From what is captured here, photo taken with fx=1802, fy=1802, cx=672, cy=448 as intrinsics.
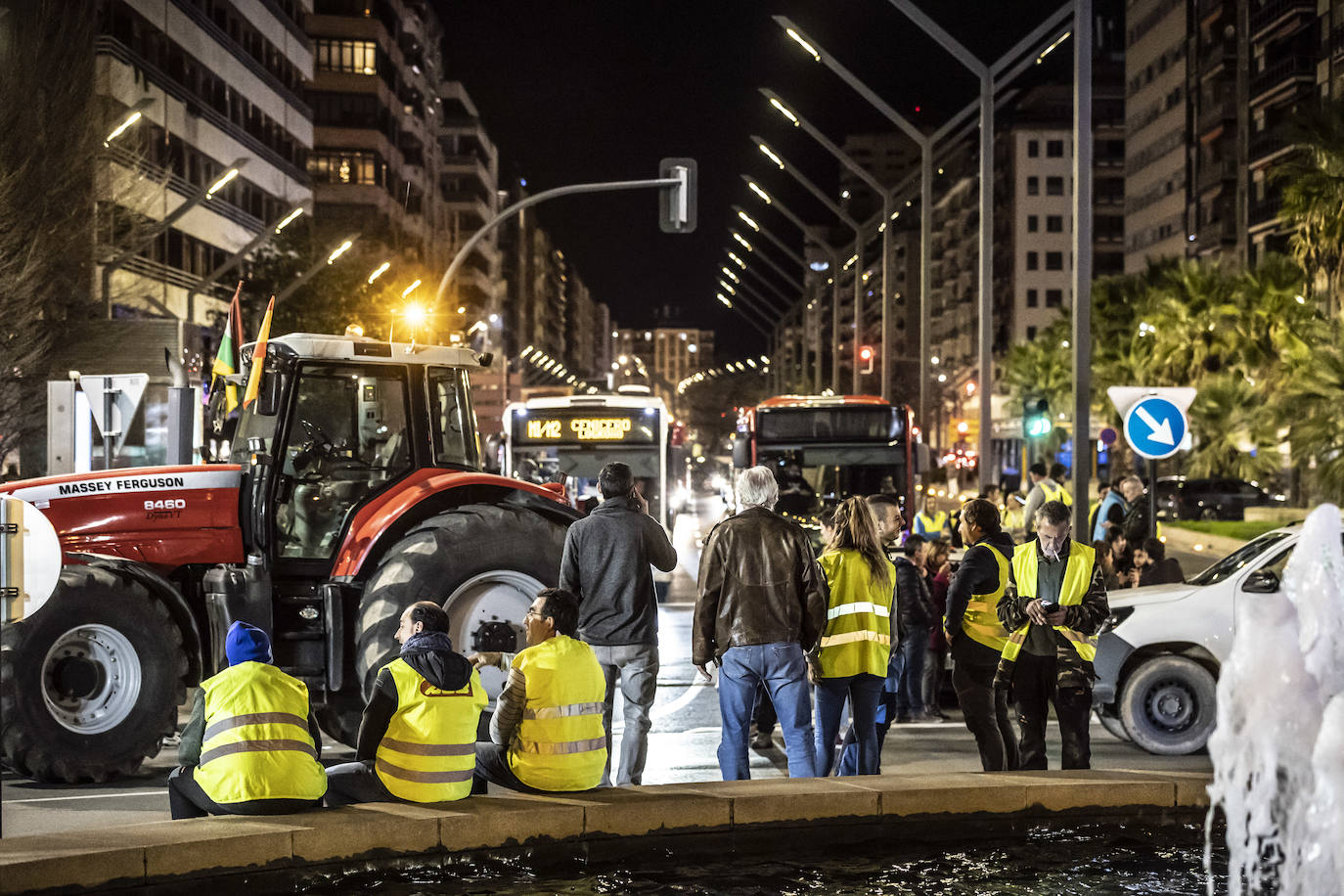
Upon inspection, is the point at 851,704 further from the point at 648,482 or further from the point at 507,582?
the point at 648,482

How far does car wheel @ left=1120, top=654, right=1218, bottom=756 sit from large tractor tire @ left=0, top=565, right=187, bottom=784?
617cm

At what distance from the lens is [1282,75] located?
253 feet

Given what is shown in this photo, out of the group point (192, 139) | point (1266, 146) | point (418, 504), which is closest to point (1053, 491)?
point (418, 504)

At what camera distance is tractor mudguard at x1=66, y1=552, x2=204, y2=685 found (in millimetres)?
10758

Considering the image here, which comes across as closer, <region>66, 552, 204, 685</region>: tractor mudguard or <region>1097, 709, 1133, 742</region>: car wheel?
<region>66, 552, 204, 685</region>: tractor mudguard

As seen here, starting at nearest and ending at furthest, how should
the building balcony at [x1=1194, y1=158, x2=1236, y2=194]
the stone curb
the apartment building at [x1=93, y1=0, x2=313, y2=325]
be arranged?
1. the stone curb
2. the apartment building at [x1=93, y1=0, x2=313, y2=325]
3. the building balcony at [x1=1194, y1=158, x2=1236, y2=194]

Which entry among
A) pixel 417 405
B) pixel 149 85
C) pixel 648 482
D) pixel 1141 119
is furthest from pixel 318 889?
pixel 1141 119

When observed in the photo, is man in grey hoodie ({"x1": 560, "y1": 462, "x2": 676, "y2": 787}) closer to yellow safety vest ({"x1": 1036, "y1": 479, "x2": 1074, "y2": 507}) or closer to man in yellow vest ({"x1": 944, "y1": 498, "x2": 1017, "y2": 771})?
man in yellow vest ({"x1": 944, "y1": 498, "x2": 1017, "y2": 771})

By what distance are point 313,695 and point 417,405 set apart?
6.45 feet

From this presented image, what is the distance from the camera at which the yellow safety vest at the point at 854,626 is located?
9141mm

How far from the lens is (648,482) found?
32375 millimetres

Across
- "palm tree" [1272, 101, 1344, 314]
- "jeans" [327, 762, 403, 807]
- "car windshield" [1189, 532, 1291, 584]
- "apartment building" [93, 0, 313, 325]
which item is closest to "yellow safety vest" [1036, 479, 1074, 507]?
"car windshield" [1189, 532, 1291, 584]

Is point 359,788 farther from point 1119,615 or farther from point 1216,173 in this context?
point 1216,173

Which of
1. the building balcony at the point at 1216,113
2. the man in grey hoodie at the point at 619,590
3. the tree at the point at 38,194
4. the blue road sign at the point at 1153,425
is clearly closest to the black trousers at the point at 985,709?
the man in grey hoodie at the point at 619,590
